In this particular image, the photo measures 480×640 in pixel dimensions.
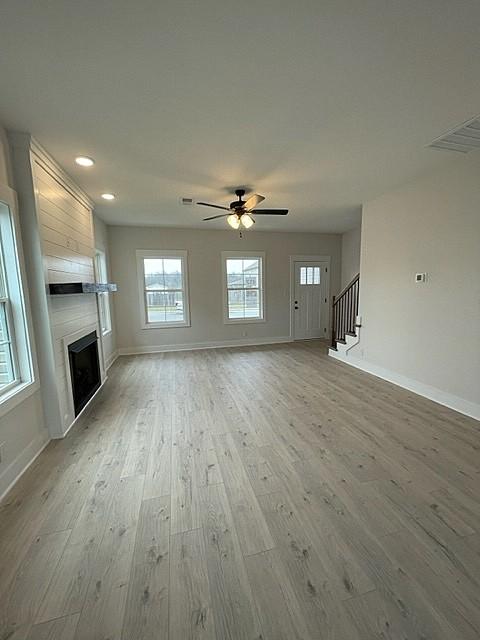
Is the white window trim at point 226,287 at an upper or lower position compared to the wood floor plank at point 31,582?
upper

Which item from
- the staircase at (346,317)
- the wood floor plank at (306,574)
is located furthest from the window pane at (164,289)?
the wood floor plank at (306,574)

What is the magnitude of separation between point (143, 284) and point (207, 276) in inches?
56.9

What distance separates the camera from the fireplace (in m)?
3.12

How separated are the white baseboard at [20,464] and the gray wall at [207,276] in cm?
369

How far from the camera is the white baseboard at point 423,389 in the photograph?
9.88ft

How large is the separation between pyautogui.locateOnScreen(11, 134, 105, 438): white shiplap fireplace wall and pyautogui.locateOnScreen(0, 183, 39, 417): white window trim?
0.09 meters

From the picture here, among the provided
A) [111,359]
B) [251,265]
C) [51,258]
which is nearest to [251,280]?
[251,265]

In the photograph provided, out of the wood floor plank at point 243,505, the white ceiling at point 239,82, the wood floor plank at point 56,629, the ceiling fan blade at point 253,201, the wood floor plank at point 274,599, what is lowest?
the wood floor plank at point 243,505

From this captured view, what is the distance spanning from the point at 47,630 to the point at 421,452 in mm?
2672

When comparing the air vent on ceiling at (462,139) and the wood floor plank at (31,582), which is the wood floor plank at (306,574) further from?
the air vent on ceiling at (462,139)

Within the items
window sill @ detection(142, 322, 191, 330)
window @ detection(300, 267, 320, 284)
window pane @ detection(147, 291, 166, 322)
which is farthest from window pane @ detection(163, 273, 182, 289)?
window @ detection(300, 267, 320, 284)

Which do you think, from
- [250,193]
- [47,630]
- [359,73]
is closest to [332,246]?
[250,193]

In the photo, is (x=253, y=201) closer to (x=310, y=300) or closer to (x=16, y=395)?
(x=16, y=395)

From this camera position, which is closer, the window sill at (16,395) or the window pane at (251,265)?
the window sill at (16,395)
